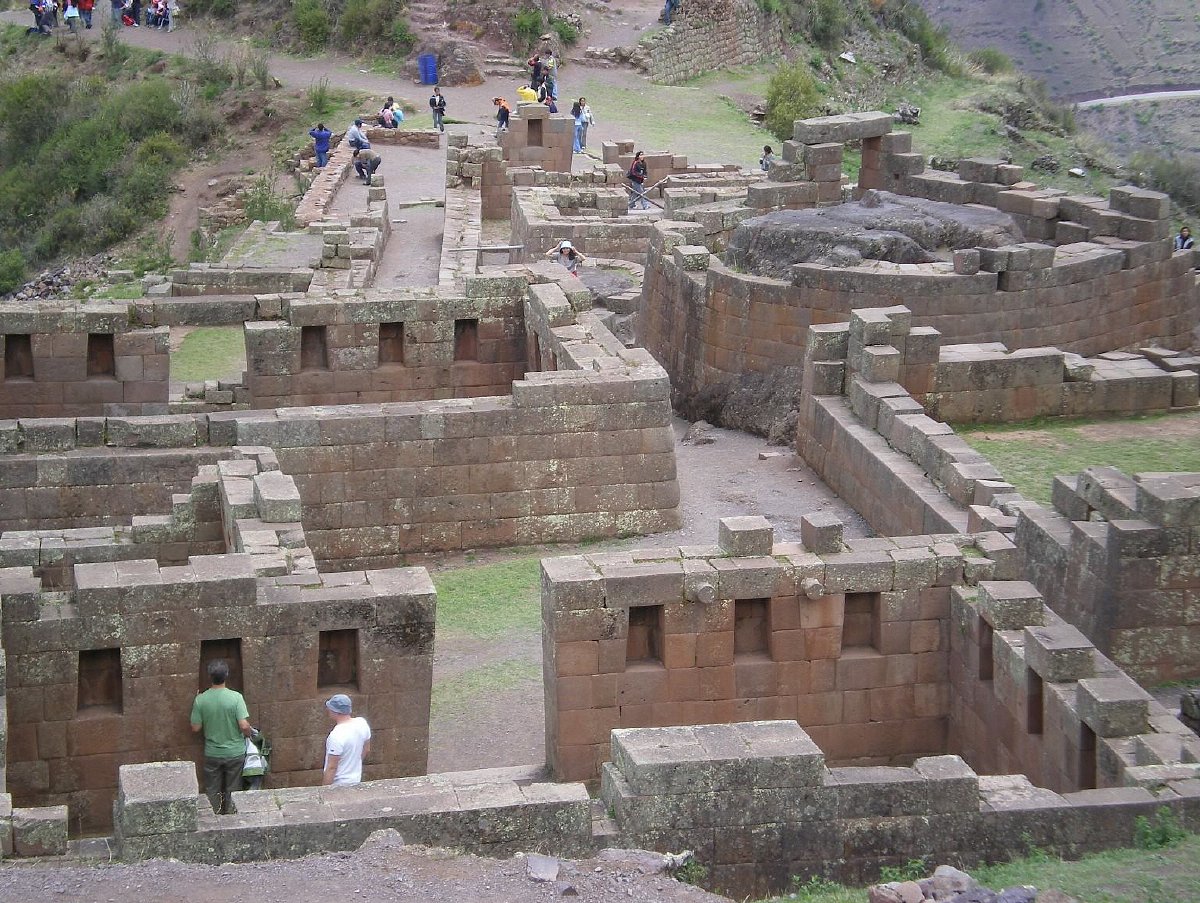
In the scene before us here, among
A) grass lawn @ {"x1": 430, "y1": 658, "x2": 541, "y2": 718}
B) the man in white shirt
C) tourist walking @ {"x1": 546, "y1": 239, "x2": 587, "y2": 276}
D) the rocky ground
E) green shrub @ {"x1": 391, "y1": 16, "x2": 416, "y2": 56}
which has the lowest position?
grass lawn @ {"x1": 430, "y1": 658, "x2": 541, "y2": 718}

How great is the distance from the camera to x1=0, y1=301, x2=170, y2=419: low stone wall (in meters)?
29.2

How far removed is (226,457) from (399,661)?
684 cm

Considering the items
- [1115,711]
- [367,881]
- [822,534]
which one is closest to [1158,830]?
[1115,711]

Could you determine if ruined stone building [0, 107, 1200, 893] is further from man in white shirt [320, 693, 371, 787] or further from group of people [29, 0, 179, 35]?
group of people [29, 0, 179, 35]

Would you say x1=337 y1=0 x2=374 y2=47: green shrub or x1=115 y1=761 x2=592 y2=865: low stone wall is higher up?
x1=337 y1=0 x2=374 y2=47: green shrub

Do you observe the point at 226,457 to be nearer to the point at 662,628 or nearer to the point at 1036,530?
the point at 662,628

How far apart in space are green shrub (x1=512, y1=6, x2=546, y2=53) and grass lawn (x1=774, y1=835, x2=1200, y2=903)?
2184 inches

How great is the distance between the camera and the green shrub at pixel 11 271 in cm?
5553

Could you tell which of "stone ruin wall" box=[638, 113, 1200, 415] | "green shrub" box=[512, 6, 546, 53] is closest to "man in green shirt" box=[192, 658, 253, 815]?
"stone ruin wall" box=[638, 113, 1200, 415]

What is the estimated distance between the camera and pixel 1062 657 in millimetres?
16031

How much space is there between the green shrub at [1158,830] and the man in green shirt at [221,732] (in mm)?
7531

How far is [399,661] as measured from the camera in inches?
683

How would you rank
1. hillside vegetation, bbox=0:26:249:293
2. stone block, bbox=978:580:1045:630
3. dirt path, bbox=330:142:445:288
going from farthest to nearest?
1. hillside vegetation, bbox=0:26:249:293
2. dirt path, bbox=330:142:445:288
3. stone block, bbox=978:580:1045:630

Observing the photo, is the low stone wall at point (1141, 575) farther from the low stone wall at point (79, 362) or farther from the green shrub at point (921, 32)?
the green shrub at point (921, 32)
